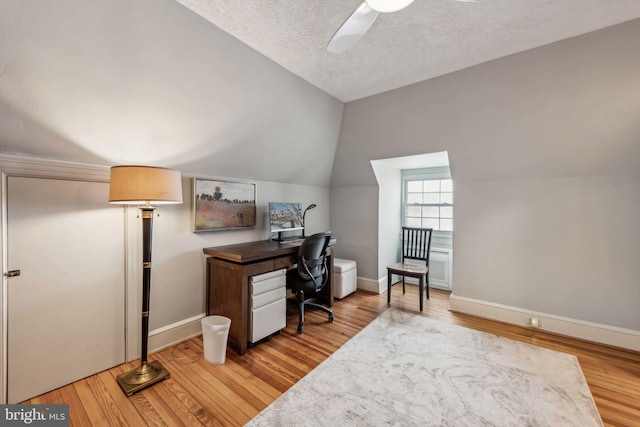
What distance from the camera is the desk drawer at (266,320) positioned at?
2297 mm

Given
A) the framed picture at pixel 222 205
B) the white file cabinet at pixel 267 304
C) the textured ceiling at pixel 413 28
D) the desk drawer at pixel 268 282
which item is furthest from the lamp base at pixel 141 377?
the textured ceiling at pixel 413 28

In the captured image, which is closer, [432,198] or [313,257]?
[313,257]

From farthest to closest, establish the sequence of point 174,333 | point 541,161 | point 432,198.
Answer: point 432,198 < point 541,161 < point 174,333

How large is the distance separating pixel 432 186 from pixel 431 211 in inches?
16.3

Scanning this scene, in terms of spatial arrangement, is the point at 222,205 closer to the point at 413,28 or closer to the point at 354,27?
the point at 354,27

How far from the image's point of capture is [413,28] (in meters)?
1.83

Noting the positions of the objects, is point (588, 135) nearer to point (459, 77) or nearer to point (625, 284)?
point (459, 77)

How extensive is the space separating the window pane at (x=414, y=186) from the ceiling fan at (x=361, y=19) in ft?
10.7

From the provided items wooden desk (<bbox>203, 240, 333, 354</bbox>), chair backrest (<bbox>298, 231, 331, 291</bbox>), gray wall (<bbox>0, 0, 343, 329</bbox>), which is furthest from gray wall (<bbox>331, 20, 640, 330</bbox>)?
wooden desk (<bbox>203, 240, 333, 354</bbox>)

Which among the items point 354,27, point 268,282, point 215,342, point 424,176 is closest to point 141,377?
point 215,342

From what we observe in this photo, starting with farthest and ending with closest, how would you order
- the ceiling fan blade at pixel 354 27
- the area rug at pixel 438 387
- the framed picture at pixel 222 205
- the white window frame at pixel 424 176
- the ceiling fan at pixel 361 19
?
1. the white window frame at pixel 424 176
2. the framed picture at pixel 222 205
3. the area rug at pixel 438 387
4. the ceiling fan blade at pixel 354 27
5. the ceiling fan at pixel 361 19

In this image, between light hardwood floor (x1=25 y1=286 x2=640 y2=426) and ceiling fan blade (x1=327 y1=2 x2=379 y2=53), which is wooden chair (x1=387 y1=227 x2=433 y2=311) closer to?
light hardwood floor (x1=25 y1=286 x2=640 y2=426)

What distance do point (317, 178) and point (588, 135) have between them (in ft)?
9.80

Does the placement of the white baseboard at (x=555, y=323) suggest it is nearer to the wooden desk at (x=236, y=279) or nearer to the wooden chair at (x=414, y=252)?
the wooden chair at (x=414, y=252)
